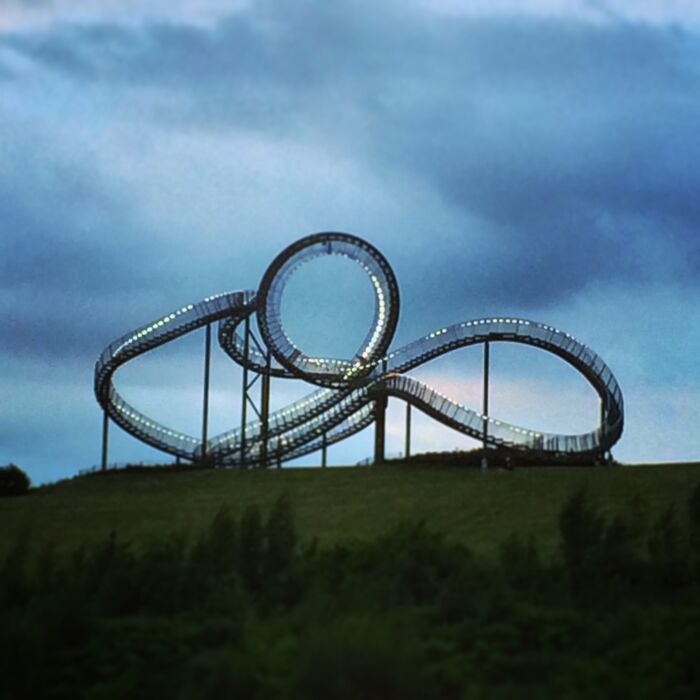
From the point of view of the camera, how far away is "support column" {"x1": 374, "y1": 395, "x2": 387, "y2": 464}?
54.1m

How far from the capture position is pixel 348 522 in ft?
120

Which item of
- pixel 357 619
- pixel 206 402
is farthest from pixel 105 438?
pixel 357 619

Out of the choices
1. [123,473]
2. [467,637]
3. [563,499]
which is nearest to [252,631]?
[467,637]

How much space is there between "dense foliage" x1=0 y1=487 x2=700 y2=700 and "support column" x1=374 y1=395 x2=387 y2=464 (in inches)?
940

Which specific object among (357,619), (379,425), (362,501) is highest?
(379,425)

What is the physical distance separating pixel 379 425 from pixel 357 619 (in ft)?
113

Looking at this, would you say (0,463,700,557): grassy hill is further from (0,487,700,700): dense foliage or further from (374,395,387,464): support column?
(374,395,387,464): support column

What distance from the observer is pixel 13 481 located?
49.6 meters

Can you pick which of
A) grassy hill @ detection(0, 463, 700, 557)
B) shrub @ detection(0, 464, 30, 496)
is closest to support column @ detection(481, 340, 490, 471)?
grassy hill @ detection(0, 463, 700, 557)

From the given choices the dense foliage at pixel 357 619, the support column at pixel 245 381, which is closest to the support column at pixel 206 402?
the support column at pixel 245 381

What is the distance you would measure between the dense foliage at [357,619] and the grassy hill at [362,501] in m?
3.57

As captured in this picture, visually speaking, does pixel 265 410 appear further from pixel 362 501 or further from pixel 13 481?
pixel 362 501

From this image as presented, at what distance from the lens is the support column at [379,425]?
177ft

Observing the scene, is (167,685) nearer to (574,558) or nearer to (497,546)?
(574,558)
